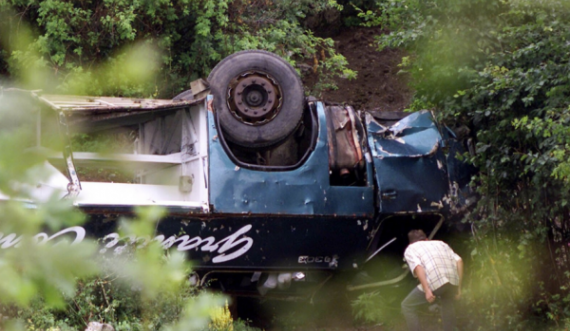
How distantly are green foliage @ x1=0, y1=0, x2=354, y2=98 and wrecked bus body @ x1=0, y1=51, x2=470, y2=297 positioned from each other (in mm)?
2095

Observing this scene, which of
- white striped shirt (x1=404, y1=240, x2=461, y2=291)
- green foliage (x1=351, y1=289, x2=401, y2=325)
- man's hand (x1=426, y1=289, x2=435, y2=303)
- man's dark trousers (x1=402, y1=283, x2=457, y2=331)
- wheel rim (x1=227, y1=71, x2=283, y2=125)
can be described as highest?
wheel rim (x1=227, y1=71, x2=283, y2=125)

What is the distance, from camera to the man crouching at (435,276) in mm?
6125

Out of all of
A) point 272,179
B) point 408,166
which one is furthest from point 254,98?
point 408,166

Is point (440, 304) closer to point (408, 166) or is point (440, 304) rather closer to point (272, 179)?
point (408, 166)

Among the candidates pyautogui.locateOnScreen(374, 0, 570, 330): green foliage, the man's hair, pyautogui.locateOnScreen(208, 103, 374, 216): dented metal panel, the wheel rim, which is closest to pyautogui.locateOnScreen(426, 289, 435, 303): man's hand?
the man's hair

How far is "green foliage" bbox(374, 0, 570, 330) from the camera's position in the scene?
6090mm

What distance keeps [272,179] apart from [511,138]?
224cm

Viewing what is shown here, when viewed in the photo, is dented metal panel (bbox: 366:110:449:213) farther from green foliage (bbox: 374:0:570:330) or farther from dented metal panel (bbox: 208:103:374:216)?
green foliage (bbox: 374:0:570:330)

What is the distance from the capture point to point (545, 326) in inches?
249

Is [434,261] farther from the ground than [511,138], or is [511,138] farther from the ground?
[511,138]

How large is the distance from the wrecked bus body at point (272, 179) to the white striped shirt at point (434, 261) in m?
0.51

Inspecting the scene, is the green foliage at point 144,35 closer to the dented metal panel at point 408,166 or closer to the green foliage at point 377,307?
the dented metal panel at point 408,166

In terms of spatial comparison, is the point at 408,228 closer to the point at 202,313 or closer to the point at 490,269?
the point at 490,269

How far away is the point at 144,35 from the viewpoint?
A: 9352 mm
